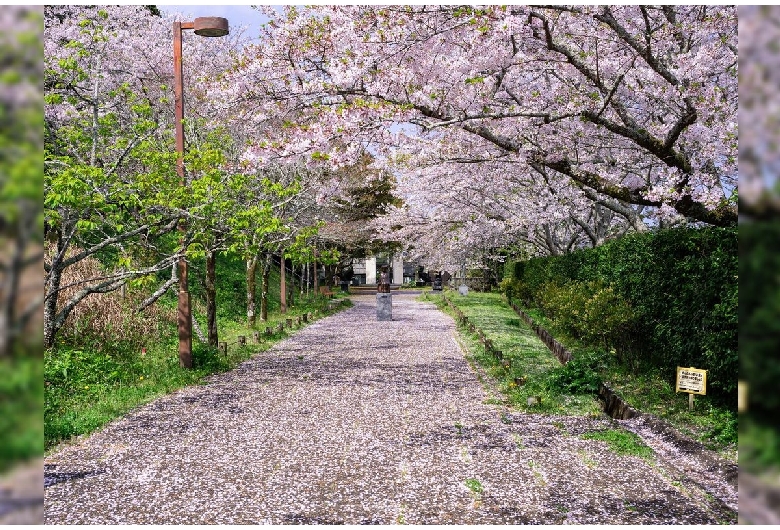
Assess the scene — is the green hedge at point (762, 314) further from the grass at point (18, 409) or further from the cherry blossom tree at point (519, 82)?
the cherry blossom tree at point (519, 82)

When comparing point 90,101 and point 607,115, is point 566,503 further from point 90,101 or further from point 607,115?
point 90,101

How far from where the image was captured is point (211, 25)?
8.61 metres

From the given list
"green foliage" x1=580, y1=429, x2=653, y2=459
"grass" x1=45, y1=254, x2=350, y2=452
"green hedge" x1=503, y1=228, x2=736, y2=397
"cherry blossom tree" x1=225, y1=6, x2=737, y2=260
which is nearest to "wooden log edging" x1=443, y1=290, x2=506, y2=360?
"green hedge" x1=503, y1=228, x2=736, y2=397

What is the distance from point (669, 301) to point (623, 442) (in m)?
2.86

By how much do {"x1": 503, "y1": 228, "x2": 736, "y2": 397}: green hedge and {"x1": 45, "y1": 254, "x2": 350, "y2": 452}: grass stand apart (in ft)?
21.3

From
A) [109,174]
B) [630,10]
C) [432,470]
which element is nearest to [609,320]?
[630,10]

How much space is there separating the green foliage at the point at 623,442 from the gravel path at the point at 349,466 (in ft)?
0.50

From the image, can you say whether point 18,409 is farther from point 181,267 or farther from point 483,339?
point 483,339

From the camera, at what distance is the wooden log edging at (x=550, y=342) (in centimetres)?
1099

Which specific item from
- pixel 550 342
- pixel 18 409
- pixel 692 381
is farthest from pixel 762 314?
pixel 550 342

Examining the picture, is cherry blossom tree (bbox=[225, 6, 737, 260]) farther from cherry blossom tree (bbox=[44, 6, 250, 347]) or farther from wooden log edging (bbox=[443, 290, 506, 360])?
wooden log edging (bbox=[443, 290, 506, 360])

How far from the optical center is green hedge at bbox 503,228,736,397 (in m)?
6.18

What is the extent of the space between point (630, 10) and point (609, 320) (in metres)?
4.45

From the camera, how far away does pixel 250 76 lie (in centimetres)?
893
